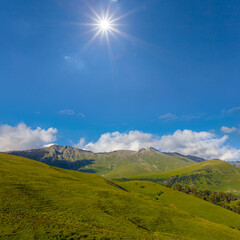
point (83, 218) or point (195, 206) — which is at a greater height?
point (83, 218)

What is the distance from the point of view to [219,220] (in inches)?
3068

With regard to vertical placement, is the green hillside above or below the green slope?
above

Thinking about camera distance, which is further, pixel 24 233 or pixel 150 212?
pixel 150 212

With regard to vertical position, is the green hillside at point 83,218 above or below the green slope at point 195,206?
above

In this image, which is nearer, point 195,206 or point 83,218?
point 83,218

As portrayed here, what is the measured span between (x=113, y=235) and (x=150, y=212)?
94.0 feet

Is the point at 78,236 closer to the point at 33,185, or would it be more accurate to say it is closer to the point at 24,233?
the point at 24,233

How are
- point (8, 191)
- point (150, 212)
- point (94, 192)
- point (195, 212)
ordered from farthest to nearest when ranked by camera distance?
point (195, 212) → point (94, 192) → point (150, 212) → point (8, 191)

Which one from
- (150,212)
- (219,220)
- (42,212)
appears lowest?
(219,220)

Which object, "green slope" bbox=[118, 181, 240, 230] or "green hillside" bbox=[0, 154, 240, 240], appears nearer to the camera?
"green hillside" bbox=[0, 154, 240, 240]

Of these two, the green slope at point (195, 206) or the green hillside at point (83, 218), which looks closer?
the green hillside at point (83, 218)

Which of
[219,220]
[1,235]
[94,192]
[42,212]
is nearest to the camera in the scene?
[1,235]

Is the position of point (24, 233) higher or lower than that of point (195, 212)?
higher

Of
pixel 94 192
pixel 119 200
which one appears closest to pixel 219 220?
pixel 119 200
